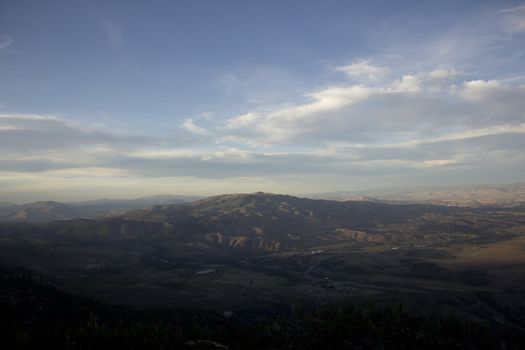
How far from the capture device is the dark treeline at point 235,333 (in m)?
42.2

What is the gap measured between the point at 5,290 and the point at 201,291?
93.6 m

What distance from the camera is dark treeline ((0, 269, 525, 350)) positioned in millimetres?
42250

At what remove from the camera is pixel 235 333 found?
192ft

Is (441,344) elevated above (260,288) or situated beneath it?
elevated above

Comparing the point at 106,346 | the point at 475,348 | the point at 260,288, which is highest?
the point at 106,346

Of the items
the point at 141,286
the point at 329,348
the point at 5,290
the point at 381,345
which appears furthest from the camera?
the point at 141,286

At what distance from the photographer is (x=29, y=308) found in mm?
69688

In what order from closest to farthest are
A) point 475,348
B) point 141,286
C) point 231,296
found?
point 475,348
point 231,296
point 141,286

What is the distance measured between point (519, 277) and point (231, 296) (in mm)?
118814

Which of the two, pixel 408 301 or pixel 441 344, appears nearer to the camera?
pixel 441 344

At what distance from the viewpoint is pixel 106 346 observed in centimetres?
4175

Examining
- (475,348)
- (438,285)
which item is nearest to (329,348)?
(475,348)

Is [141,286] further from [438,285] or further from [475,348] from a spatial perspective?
[475,348]

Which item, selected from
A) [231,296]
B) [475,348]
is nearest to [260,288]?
[231,296]
